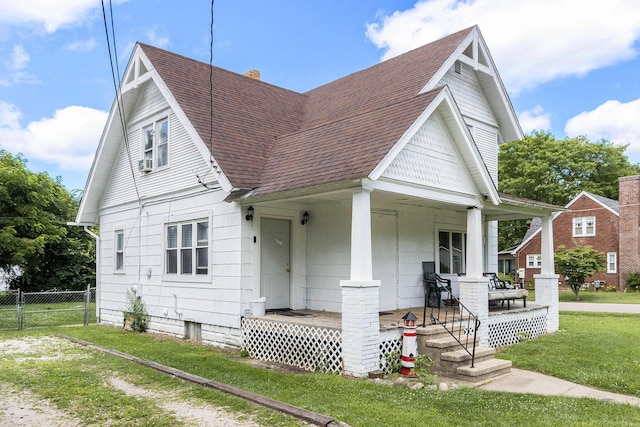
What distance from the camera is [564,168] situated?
44.7 meters

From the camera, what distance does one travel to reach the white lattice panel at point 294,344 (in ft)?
27.0

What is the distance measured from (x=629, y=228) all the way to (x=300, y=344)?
105 feet

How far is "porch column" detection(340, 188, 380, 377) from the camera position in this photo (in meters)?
7.73

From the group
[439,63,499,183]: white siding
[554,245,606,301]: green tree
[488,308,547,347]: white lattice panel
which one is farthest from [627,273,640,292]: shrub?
[488,308,547,347]: white lattice panel

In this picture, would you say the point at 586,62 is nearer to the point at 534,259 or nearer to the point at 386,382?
the point at 534,259

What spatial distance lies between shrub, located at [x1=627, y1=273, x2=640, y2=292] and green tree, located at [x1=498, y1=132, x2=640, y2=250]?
469 inches

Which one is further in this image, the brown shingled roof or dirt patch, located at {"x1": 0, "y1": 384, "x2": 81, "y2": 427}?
the brown shingled roof

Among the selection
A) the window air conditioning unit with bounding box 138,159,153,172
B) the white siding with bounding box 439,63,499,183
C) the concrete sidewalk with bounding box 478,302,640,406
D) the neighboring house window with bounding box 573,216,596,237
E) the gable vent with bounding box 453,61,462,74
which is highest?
the gable vent with bounding box 453,61,462,74

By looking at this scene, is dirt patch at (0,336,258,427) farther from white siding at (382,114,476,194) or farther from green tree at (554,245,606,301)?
green tree at (554,245,606,301)

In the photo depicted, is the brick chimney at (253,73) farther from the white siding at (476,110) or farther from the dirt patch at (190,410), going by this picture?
the dirt patch at (190,410)

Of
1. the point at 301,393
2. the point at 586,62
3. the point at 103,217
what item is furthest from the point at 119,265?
the point at 586,62

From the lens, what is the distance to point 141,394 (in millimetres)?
6793

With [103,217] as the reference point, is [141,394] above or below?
below

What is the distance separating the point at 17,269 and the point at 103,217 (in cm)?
1483
